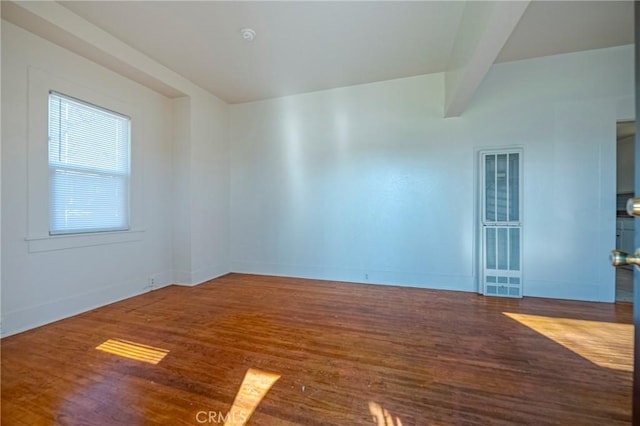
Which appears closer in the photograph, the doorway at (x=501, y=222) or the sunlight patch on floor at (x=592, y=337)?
the sunlight patch on floor at (x=592, y=337)

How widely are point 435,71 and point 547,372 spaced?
3.59m

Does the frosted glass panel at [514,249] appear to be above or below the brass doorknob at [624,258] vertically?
below

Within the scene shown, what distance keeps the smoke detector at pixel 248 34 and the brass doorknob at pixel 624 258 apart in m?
3.30

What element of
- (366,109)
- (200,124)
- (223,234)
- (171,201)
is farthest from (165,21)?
(223,234)

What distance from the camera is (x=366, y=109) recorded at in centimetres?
419

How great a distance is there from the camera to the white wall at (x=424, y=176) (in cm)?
336

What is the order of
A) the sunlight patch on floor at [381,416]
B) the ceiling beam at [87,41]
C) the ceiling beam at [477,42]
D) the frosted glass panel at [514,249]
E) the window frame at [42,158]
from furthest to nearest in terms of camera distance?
the frosted glass panel at [514,249] → the window frame at [42,158] → the ceiling beam at [87,41] → the ceiling beam at [477,42] → the sunlight patch on floor at [381,416]

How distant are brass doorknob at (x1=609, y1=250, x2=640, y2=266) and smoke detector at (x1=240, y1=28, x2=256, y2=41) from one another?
330 centimetres

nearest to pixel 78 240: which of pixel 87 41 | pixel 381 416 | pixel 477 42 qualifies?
pixel 87 41

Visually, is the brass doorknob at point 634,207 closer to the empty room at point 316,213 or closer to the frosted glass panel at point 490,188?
the empty room at point 316,213

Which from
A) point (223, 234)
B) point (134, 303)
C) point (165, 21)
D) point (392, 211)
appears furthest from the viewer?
point (223, 234)

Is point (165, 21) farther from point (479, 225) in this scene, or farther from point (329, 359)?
point (479, 225)

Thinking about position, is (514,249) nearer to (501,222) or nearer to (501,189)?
(501,222)

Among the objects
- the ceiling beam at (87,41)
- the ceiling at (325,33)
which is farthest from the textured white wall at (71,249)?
the ceiling at (325,33)
